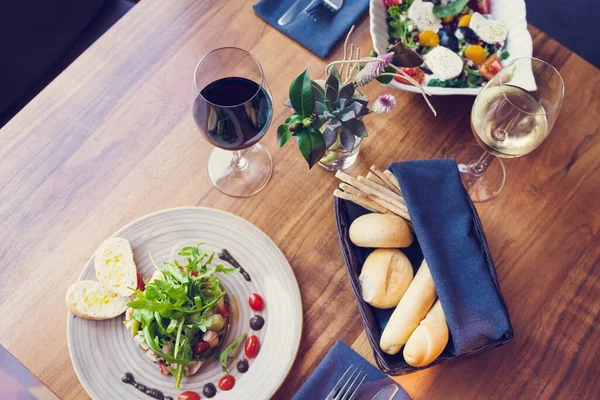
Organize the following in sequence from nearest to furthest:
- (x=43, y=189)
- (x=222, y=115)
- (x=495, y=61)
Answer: (x=222, y=115) → (x=43, y=189) → (x=495, y=61)

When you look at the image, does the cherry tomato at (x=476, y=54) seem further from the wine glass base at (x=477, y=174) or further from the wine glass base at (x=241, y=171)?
the wine glass base at (x=241, y=171)

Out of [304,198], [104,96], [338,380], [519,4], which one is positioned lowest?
[338,380]

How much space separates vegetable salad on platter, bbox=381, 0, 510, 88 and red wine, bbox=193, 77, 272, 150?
41cm

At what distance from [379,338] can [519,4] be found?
2.60 feet

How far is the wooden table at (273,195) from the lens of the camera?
99 centimetres

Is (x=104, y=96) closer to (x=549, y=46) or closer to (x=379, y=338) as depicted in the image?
(x=379, y=338)

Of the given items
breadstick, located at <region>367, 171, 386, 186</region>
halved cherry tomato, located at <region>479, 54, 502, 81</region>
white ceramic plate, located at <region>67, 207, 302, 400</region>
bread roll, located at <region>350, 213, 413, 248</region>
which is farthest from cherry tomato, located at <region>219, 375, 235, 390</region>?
halved cherry tomato, located at <region>479, 54, 502, 81</region>

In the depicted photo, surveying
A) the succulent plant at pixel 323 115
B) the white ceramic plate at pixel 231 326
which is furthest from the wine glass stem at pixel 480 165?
the white ceramic plate at pixel 231 326

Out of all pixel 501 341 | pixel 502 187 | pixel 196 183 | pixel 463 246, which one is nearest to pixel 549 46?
pixel 502 187

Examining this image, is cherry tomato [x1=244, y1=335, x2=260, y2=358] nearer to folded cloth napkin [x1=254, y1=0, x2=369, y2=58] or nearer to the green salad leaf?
folded cloth napkin [x1=254, y1=0, x2=369, y2=58]

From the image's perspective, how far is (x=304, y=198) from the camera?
1.08m

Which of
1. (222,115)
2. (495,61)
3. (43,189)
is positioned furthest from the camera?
(495,61)

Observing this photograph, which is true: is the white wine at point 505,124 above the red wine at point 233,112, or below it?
below

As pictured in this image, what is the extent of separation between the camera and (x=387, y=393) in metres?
0.93
